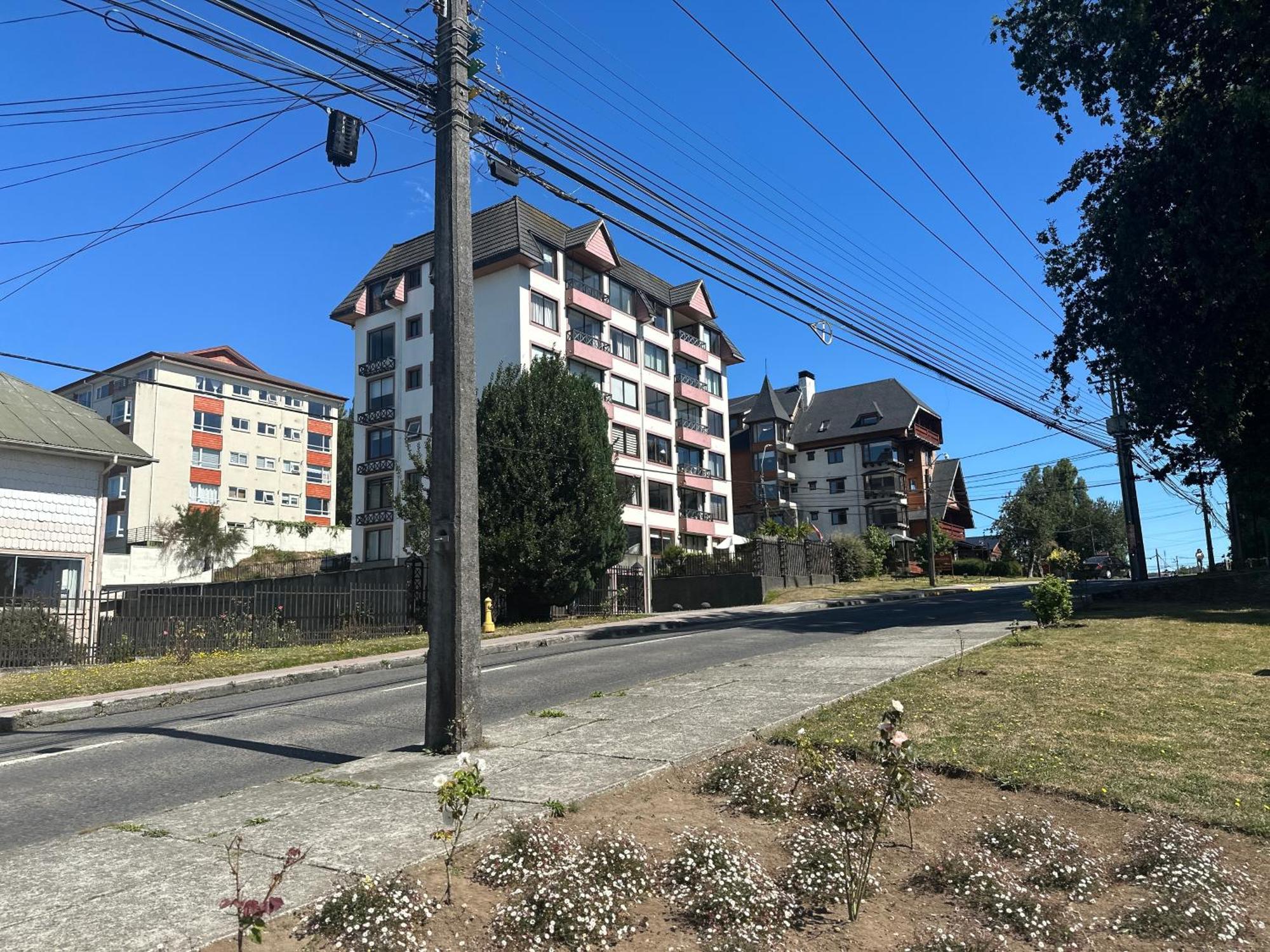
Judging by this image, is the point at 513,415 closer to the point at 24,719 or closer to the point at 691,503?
the point at 24,719

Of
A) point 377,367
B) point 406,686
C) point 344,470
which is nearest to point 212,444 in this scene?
point 344,470

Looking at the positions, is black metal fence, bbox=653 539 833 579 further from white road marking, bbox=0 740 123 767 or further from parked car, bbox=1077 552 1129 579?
white road marking, bbox=0 740 123 767

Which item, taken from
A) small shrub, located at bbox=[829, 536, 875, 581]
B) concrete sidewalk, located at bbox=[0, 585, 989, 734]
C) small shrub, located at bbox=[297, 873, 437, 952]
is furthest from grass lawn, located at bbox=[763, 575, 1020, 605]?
small shrub, located at bbox=[297, 873, 437, 952]

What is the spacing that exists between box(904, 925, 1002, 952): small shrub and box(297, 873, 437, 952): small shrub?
2006mm

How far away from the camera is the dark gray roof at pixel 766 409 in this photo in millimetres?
74750

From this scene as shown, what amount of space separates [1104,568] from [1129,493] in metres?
41.4

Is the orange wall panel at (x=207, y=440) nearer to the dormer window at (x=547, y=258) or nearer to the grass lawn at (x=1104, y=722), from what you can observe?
the dormer window at (x=547, y=258)

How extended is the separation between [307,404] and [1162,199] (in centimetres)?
6757

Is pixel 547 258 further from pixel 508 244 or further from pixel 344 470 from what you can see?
pixel 344 470

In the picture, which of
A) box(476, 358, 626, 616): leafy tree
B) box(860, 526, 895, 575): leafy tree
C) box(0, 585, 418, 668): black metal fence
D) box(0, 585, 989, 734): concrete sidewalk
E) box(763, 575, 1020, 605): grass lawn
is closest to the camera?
box(0, 585, 989, 734): concrete sidewalk

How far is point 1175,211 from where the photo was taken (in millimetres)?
19266

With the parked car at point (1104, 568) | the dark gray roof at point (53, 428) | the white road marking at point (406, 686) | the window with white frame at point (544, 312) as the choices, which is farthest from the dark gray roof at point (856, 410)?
the white road marking at point (406, 686)

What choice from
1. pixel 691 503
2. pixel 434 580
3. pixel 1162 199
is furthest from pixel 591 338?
pixel 434 580

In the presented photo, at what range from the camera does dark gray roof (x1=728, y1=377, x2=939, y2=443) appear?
74375 mm
